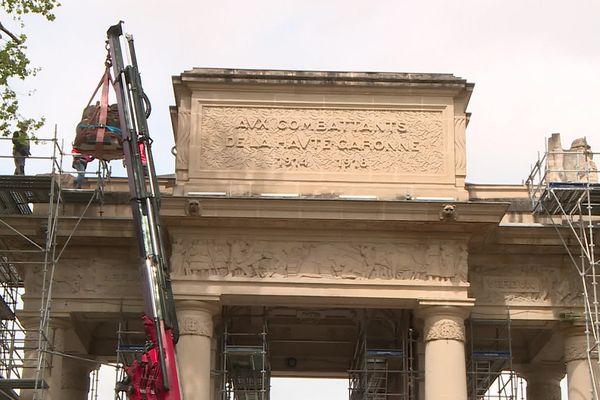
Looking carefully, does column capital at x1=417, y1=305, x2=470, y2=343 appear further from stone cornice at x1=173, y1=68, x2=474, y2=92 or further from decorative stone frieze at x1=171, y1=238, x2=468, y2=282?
stone cornice at x1=173, y1=68, x2=474, y2=92

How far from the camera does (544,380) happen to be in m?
39.7

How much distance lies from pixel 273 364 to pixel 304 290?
9457 mm

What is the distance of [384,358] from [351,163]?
17.7 feet

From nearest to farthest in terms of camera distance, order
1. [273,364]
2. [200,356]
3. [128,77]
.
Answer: [128,77] < [200,356] < [273,364]

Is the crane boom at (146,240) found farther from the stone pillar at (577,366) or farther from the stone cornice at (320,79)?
the stone pillar at (577,366)

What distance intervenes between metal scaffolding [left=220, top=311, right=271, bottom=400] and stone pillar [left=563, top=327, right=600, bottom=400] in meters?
7.89

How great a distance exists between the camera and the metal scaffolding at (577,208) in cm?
3350

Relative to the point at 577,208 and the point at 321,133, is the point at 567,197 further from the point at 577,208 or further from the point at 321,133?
the point at 321,133

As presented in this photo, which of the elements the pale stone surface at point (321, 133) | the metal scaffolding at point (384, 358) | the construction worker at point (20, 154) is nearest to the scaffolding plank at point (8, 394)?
the construction worker at point (20, 154)

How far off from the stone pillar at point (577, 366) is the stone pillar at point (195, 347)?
927cm

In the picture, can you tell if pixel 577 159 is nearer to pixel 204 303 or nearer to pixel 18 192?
pixel 204 303

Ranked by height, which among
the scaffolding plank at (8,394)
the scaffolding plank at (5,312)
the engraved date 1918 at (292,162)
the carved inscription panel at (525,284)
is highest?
the engraved date 1918 at (292,162)

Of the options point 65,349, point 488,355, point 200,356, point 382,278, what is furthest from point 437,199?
point 65,349

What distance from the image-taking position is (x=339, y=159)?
34.7 meters
